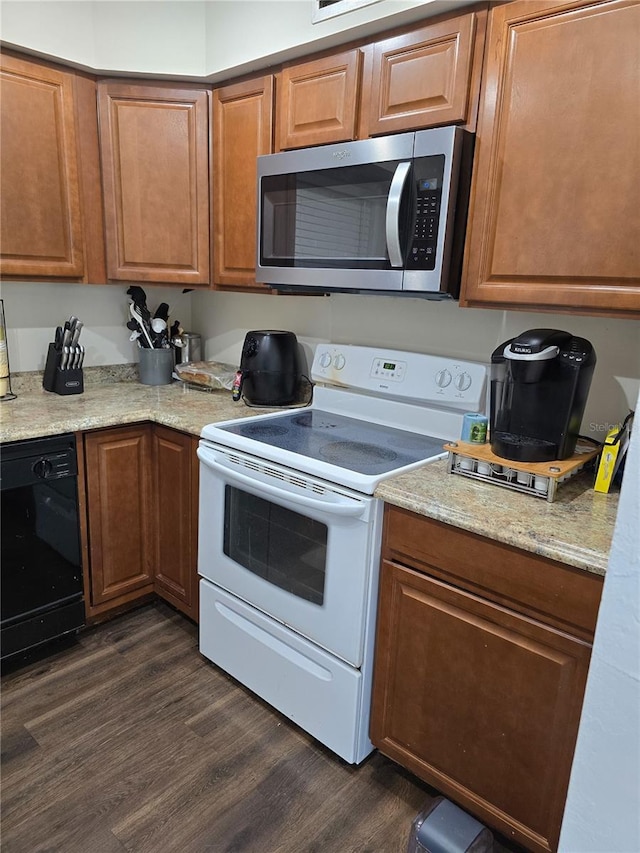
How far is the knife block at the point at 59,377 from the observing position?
227cm

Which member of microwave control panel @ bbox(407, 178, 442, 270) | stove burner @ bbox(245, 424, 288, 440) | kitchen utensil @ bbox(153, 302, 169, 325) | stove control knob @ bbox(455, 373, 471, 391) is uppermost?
microwave control panel @ bbox(407, 178, 442, 270)

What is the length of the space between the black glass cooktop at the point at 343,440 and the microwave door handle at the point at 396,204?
586 mm

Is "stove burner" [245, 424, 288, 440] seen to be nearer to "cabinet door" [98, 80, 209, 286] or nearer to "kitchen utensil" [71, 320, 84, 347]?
"cabinet door" [98, 80, 209, 286]

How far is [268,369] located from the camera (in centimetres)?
220

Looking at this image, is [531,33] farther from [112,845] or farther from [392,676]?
[112,845]

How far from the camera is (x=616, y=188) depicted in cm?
129

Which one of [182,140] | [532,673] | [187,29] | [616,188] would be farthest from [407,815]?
[187,29]

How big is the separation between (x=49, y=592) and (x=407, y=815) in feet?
4.49

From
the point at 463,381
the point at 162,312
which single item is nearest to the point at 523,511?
the point at 463,381

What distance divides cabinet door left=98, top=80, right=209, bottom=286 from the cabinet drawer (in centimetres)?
141

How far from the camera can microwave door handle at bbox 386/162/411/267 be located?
1.53 meters

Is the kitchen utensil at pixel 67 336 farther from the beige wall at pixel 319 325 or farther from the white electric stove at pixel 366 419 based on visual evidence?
the white electric stove at pixel 366 419

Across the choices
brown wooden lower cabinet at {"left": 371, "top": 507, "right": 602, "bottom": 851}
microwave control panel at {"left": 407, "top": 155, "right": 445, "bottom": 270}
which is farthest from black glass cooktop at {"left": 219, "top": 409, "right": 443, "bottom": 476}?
microwave control panel at {"left": 407, "top": 155, "right": 445, "bottom": 270}

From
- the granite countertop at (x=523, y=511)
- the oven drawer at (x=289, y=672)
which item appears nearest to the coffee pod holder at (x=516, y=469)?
the granite countertop at (x=523, y=511)
